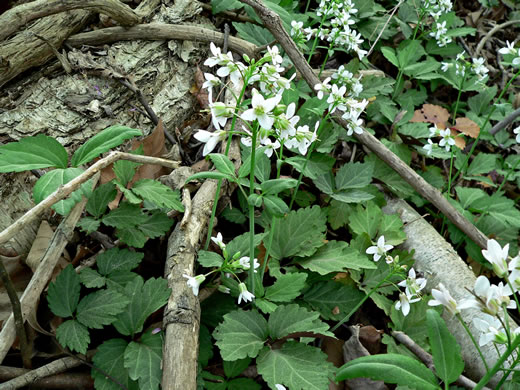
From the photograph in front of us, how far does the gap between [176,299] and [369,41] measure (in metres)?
2.59

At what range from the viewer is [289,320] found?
162cm

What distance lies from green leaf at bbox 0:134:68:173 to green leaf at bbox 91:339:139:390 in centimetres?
65

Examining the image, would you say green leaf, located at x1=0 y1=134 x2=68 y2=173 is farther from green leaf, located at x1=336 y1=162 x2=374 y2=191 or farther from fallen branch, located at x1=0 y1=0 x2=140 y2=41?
green leaf, located at x1=336 y1=162 x2=374 y2=191

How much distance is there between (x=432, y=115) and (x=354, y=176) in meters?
1.22

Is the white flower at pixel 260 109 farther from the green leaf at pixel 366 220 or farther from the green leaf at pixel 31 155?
the green leaf at pixel 366 220

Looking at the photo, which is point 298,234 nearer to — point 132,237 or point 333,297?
point 333,297

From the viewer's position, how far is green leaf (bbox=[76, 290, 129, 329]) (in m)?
1.51

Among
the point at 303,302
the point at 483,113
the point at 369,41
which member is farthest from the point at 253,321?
the point at 483,113

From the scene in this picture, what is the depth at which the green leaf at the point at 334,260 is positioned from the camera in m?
1.87

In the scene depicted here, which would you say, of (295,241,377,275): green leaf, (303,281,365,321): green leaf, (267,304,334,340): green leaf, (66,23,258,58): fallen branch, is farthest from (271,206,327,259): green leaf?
(66,23,258,58): fallen branch

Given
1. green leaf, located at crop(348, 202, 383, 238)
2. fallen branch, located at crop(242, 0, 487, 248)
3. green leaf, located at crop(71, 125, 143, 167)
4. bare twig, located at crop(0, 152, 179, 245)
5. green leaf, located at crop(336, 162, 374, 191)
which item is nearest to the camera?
bare twig, located at crop(0, 152, 179, 245)

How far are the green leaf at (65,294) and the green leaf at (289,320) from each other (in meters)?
0.69

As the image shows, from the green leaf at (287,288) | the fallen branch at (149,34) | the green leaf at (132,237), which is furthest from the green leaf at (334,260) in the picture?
the fallen branch at (149,34)

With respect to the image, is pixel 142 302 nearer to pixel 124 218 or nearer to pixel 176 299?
pixel 176 299
